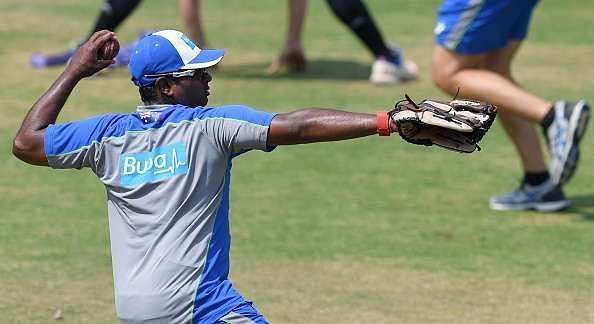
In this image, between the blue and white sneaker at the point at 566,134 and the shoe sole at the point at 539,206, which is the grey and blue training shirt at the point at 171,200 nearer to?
the blue and white sneaker at the point at 566,134

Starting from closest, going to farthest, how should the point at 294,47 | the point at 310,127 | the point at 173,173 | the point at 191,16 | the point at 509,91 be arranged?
the point at 310,127
the point at 173,173
the point at 509,91
the point at 191,16
the point at 294,47

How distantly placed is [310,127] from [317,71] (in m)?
7.04

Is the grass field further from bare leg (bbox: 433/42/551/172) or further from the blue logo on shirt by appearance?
the blue logo on shirt

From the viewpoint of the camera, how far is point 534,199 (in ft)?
25.6

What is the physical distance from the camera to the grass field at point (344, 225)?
6320mm

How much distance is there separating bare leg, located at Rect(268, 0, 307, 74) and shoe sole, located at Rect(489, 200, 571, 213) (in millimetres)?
3705

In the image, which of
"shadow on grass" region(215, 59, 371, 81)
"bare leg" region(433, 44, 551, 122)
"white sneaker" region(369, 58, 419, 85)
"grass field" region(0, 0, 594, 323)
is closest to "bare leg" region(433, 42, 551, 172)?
"bare leg" region(433, 44, 551, 122)

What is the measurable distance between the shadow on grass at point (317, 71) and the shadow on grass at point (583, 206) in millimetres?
3435

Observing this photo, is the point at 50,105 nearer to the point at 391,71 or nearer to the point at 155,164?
the point at 155,164

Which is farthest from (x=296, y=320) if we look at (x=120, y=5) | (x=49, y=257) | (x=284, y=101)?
(x=120, y=5)

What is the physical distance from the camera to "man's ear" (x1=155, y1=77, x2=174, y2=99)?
15.3ft

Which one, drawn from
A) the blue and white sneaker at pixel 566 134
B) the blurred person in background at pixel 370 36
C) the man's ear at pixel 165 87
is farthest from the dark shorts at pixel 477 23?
the man's ear at pixel 165 87

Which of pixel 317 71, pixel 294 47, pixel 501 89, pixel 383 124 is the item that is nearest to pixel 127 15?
pixel 294 47

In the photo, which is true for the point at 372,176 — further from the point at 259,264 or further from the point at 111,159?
the point at 111,159
